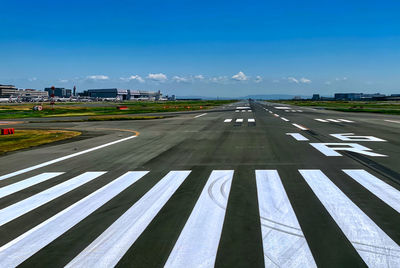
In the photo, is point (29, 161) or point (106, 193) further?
point (29, 161)

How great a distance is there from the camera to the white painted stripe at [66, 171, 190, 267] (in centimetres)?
365

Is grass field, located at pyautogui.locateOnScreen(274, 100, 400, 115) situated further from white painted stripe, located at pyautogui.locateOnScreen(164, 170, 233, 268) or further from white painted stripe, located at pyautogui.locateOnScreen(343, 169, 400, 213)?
white painted stripe, located at pyautogui.locateOnScreen(164, 170, 233, 268)

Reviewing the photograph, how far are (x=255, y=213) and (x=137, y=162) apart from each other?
562cm

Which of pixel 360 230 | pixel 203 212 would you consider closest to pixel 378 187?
pixel 360 230

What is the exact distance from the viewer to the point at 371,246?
3873 mm

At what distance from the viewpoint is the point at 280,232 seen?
14.2 ft

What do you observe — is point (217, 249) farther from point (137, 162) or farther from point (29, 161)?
point (29, 161)

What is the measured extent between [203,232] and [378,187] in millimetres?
4435

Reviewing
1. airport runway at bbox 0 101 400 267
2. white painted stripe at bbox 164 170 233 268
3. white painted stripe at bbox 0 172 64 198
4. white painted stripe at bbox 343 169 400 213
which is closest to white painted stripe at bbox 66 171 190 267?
airport runway at bbox 0 101 400 267

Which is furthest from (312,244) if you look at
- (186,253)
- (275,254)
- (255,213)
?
(186,253)

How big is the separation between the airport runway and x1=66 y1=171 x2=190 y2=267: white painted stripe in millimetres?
17

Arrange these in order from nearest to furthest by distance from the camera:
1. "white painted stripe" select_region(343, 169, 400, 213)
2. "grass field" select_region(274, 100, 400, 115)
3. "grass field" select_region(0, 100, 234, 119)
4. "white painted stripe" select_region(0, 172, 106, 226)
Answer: "white painted stripe" select_region(0, 172, 106, 226) < "white painted stripe" select_region(343, 169, 400, 213) < "grass field" select_region(0, 100, 234, 119) < "grass field" select_region(274, 100, 400, 115)

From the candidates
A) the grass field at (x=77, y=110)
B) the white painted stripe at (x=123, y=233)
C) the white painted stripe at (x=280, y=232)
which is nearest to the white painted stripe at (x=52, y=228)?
the white painted stripe at (x=123, y=233)

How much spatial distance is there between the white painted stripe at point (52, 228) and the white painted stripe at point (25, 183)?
1.94 metres
